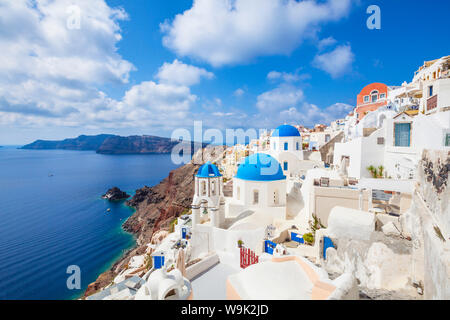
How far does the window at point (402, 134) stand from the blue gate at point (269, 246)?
35.4 ft

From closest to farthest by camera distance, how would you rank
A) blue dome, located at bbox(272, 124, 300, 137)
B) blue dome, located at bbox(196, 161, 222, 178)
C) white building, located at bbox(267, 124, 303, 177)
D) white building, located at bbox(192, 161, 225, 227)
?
1. white building, located at bbox(192, 161, 225, 227)
2. blue dome, located at bbox(196, 161, 222, 178)
3. white building, located at bbox(267, 124, 303, 177)
4. blue dome, located at bbox(272, 124, 300, 137)

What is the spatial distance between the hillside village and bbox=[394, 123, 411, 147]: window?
2.0 inches

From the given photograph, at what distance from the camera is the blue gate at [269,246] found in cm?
1079

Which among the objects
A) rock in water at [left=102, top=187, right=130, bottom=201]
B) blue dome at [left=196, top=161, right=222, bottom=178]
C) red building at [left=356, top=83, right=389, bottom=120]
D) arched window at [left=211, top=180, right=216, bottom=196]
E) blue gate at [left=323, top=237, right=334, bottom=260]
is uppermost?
red building at [left=356, top=83, right=389, bottom=120]

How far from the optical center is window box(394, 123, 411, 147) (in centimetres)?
1318

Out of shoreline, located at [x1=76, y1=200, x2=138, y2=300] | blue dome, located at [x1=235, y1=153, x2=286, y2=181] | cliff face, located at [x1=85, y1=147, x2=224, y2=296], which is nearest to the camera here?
blue dome, located at [x1=235, y1=153, x2=286, y2=181]

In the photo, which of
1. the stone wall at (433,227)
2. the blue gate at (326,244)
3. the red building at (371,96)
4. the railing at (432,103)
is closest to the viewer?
the stone wall at (433,227)

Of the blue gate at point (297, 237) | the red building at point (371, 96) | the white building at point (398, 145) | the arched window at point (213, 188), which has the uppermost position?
the red building at point (371, 96)

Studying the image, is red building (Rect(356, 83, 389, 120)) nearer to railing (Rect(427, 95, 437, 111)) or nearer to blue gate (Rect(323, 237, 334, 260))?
railing (Rect(427, 95, 437, 111))

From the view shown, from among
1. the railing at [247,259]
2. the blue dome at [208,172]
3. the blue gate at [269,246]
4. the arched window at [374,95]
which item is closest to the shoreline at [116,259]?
the blue dome at [208,172]

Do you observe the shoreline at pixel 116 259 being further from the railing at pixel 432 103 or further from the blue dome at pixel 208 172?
the railing at pixel 432 103

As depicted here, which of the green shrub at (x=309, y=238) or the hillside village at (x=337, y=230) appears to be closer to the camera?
the hillside village at (x=337, y=230)

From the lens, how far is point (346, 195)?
467 inches

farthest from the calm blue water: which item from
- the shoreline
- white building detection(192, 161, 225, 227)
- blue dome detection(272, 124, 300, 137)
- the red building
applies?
the red building
